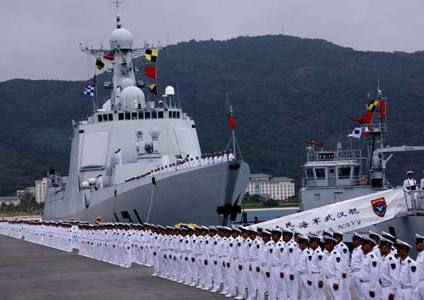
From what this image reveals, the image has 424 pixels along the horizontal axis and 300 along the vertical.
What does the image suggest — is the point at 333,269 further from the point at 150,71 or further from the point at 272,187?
the point at 272,187

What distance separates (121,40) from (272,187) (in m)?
46.3

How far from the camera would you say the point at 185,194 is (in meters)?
28.8

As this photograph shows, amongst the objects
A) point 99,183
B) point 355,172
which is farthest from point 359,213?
point 99,183

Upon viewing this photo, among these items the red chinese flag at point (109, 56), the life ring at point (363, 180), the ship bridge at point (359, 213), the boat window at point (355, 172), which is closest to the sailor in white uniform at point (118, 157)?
the red chinese flag at point (109, 56)

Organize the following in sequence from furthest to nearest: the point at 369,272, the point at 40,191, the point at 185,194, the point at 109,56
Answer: the point at 40,191, the point at 109,56, the point at 185,194, the point at 369,272

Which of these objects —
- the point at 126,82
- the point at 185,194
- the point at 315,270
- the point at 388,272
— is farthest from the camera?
the point at 126,82

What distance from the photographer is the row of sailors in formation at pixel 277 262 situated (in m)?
10.1

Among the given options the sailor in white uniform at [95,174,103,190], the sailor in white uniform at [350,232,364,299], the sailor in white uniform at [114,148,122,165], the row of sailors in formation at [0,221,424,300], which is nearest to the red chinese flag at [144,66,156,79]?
the sailor in white uniform at [114,148,122,165]

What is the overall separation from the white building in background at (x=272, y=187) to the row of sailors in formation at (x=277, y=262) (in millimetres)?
59351

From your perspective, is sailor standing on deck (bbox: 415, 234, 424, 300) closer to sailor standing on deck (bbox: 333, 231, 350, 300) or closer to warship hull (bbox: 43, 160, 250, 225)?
sailor standing on deck (bbox: 333, 231, 350, 300)

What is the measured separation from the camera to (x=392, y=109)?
349ft

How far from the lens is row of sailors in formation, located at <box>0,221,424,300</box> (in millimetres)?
10094

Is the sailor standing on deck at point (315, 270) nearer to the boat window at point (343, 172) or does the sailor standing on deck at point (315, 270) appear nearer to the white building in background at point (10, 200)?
the boat window at point (343, 172)

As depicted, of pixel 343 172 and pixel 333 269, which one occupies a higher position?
pixel 343 172
